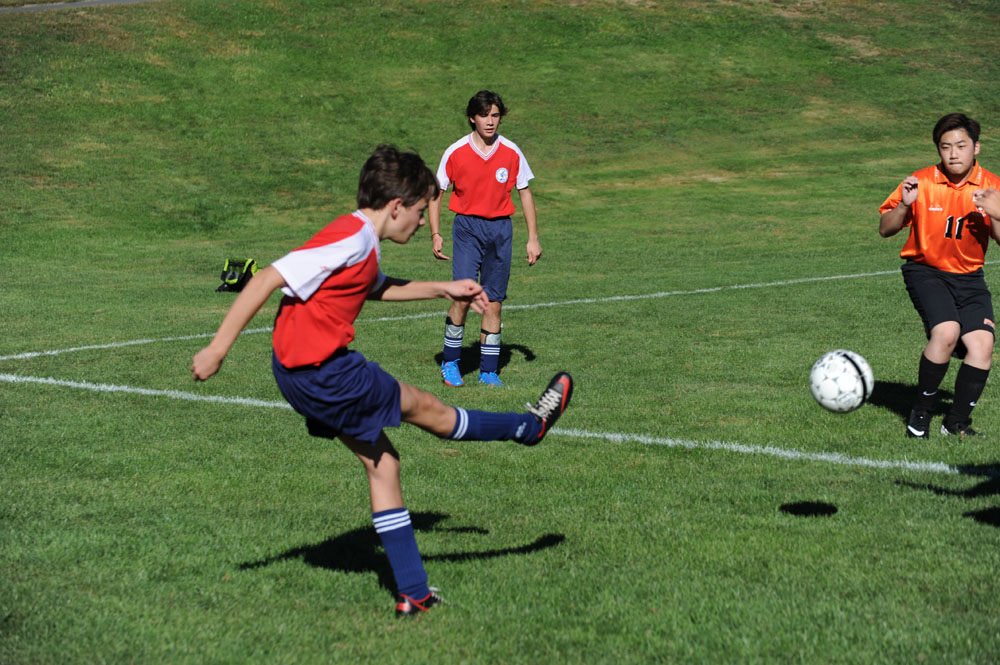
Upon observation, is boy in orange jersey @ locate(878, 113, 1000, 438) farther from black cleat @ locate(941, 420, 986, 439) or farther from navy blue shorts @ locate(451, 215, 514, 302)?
navy blue shorts @ locate(451, 215, 514, 302)

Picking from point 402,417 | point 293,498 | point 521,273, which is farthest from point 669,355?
point 521,273

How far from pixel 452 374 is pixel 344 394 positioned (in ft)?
18.2

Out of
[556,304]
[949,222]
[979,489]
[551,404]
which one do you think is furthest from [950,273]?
[556,304]

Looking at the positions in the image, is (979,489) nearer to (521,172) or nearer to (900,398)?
(900,398)

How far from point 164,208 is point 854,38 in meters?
34.8

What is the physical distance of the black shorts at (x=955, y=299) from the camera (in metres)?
7.71

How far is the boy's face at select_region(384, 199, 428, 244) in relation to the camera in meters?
4.82

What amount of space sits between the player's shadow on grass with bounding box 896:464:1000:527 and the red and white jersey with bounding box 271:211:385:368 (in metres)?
3.47

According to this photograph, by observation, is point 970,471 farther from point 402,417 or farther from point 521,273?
point 521,273

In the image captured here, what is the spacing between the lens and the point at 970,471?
260 inches

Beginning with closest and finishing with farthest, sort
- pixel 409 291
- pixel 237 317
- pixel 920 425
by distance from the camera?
pixel 237 317 → pixel 409 291 → pixel 920 425

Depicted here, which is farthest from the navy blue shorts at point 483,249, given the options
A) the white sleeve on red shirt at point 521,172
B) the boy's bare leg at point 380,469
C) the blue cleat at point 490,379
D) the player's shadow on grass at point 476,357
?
the boy's bare leg at point 380,469

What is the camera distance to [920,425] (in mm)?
7508

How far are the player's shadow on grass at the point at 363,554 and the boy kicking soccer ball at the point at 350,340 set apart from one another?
497 mm
